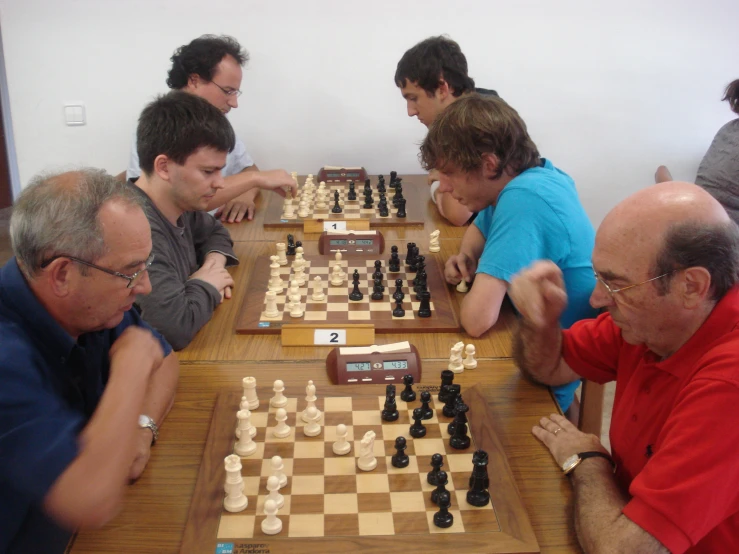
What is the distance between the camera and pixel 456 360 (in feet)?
7.37

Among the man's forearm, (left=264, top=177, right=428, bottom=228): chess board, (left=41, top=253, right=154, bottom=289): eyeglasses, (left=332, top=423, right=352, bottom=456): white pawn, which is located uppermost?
(left=41, top=253, right=154, bottom=289): eyeglasses

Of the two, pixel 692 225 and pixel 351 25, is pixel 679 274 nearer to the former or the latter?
pixel 692 225

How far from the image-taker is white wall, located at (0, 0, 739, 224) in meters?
4.45

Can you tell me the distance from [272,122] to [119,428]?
3.47 metres

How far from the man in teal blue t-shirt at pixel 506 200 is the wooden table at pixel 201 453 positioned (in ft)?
0.86

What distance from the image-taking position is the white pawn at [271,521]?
1544 mm

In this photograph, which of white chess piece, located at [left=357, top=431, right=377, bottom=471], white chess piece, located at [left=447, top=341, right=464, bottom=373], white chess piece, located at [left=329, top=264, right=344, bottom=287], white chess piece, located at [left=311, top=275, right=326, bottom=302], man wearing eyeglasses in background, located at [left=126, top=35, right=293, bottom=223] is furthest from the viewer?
man wearing eyeglasses in background, located at [left=126, top=35, right=293, bottom=223]

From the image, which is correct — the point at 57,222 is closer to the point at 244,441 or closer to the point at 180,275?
the point at 244,441

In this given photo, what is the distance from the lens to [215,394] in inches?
82.4

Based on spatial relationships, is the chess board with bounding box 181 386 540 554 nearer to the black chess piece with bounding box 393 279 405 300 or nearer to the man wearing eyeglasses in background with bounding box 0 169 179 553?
the man wearing eyeglasses in background with bounding box 0 169 179 553

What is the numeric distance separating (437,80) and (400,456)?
2.30 m

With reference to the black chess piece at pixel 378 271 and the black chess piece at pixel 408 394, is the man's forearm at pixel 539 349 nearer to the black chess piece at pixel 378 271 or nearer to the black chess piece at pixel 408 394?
the black chess piece at pixel 408 394

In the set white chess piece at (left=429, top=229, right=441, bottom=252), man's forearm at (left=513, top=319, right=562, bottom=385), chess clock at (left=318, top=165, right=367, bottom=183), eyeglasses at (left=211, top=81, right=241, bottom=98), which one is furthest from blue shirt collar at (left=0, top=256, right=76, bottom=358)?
chess clock at (left=318, top=165, right=367, bottom=183)

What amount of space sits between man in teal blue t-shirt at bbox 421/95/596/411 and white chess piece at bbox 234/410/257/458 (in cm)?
90
